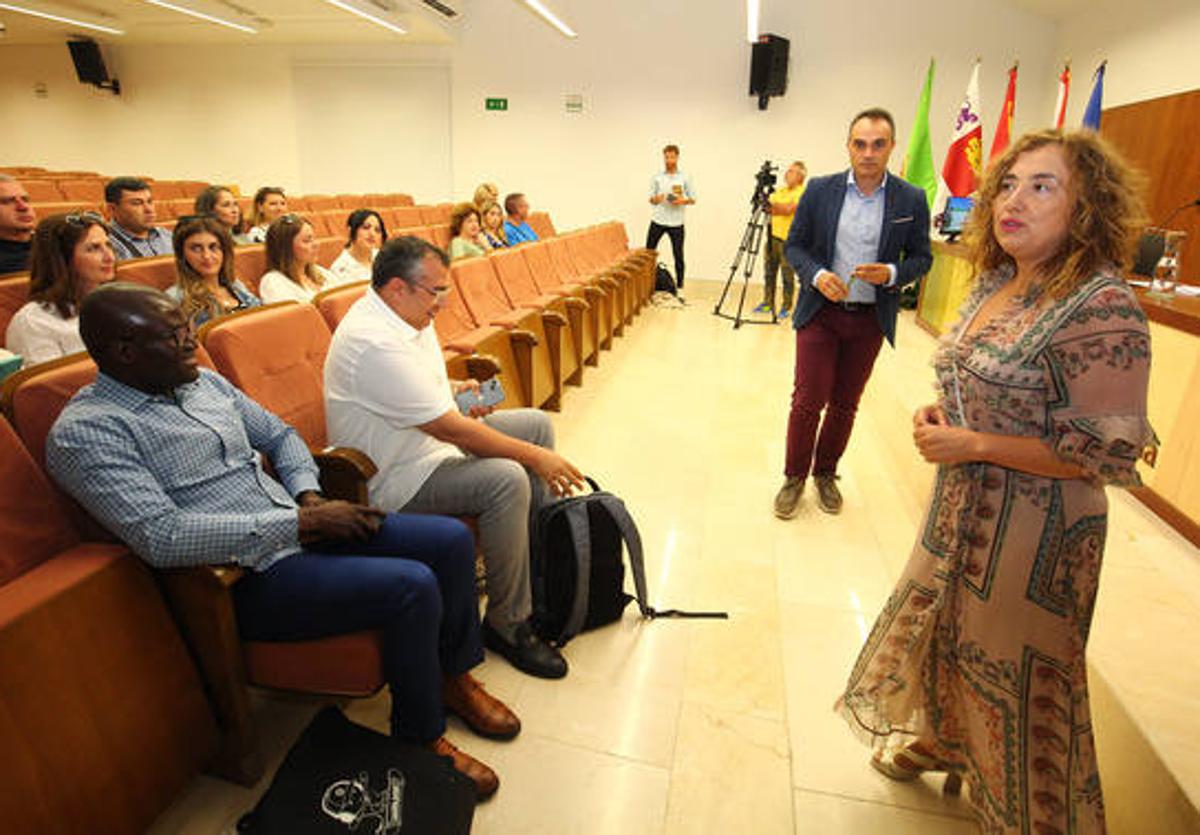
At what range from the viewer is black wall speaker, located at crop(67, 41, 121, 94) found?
365 inches

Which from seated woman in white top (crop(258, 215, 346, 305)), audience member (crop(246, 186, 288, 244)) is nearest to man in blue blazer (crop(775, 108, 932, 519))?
seated woman in white top (crop(258, 215, 346, 305))

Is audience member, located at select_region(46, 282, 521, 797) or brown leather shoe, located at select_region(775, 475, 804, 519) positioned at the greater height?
audience member, located at select_region(46, 282, 521, 797)

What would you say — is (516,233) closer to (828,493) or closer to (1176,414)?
(828,493)

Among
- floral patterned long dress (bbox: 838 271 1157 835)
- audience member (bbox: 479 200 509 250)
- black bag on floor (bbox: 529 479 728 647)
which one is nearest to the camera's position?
floral patterned long dress (bbox: 838 271 1157 835)

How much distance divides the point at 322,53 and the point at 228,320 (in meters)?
8.87

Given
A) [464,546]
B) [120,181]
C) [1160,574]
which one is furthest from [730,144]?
[464,546]

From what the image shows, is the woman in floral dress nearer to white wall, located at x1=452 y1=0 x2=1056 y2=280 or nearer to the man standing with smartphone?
the man standing with smartphone

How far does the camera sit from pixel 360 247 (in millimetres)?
3381

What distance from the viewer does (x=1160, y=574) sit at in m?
1.84

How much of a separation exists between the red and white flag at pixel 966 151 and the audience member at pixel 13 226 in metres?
6.38

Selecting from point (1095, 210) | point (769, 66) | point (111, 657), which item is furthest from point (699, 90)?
point (111, 657)

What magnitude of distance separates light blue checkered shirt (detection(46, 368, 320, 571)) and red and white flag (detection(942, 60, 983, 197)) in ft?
20.2

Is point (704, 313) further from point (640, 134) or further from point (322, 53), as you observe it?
point (322, 53)

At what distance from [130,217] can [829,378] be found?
11.2ft
